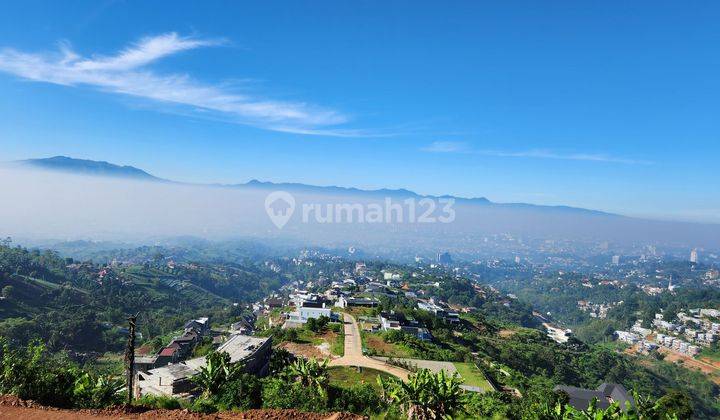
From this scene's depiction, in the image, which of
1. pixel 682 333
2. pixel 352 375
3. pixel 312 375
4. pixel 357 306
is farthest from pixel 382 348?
pixel 682 333

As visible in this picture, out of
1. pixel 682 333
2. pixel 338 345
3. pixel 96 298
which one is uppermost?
pixel 338 345

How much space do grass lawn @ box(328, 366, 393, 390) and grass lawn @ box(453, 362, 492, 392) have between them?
5520 millimetres

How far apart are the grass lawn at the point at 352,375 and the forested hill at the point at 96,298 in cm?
3332

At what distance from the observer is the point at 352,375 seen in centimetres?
2419

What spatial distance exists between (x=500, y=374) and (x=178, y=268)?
95754 millimetres

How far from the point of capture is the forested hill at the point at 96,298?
1740 inches

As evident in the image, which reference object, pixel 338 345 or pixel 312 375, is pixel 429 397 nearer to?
pixel 312 375

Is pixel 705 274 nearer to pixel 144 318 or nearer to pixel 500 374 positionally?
pixel 500 374

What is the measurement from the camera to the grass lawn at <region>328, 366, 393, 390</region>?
903 inches

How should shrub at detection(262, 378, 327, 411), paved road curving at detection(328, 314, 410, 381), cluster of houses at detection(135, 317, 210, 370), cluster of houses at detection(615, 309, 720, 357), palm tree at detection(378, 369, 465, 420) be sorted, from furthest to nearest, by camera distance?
cluster of houses at detection(615, 309, 720, 357), cluster of houses at detection(135, 317, 210, 370), paved road curving at detection(328, 314, 410, 381), shrub at detection(262, 378, 327, 411), palm tree at detection(378, 369, 465, 420)

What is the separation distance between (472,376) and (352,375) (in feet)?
28.2

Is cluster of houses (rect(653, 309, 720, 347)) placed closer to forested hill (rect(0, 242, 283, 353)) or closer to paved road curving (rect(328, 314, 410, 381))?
paved road curving (rect(328, 314, 410, 381))

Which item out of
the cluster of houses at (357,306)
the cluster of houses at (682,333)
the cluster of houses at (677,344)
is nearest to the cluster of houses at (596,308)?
the cluster of houses at (682,333)

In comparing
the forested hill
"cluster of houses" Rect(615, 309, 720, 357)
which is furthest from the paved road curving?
"cluster of houses" Rect(615, 309, 720, 357)
